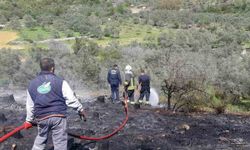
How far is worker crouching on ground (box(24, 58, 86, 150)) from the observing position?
20.7 feet

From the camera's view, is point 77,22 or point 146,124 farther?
point 77,22

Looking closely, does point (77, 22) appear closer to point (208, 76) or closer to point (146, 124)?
point (208, 76)

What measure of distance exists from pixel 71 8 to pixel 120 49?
46436mm

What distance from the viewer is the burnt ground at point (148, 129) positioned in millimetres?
9352

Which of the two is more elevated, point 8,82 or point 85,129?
point 85,129

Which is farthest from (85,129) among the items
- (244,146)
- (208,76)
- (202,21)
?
(202,21)

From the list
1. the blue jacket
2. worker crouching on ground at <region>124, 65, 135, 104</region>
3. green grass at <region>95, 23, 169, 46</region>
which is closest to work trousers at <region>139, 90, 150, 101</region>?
worker crouching on ground at <region>124, 65, 135, 104</region>

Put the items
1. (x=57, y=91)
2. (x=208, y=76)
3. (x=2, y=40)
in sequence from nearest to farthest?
(x=57, y=91) < (x=208, y=76) < (x=2, y=40)

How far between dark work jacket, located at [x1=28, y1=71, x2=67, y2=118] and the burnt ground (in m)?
2.00

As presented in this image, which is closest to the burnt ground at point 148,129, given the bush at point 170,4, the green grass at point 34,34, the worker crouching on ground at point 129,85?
the worker crouching on ground at point 129,85

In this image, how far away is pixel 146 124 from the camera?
1187 centimetres

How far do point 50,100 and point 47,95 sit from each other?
8 cm

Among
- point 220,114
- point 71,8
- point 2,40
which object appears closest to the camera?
point 220,114

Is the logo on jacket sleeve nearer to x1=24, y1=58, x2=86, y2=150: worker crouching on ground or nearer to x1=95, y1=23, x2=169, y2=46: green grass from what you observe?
x1=24, y1=58, x2=86, y2=150: worker crouching on ground
